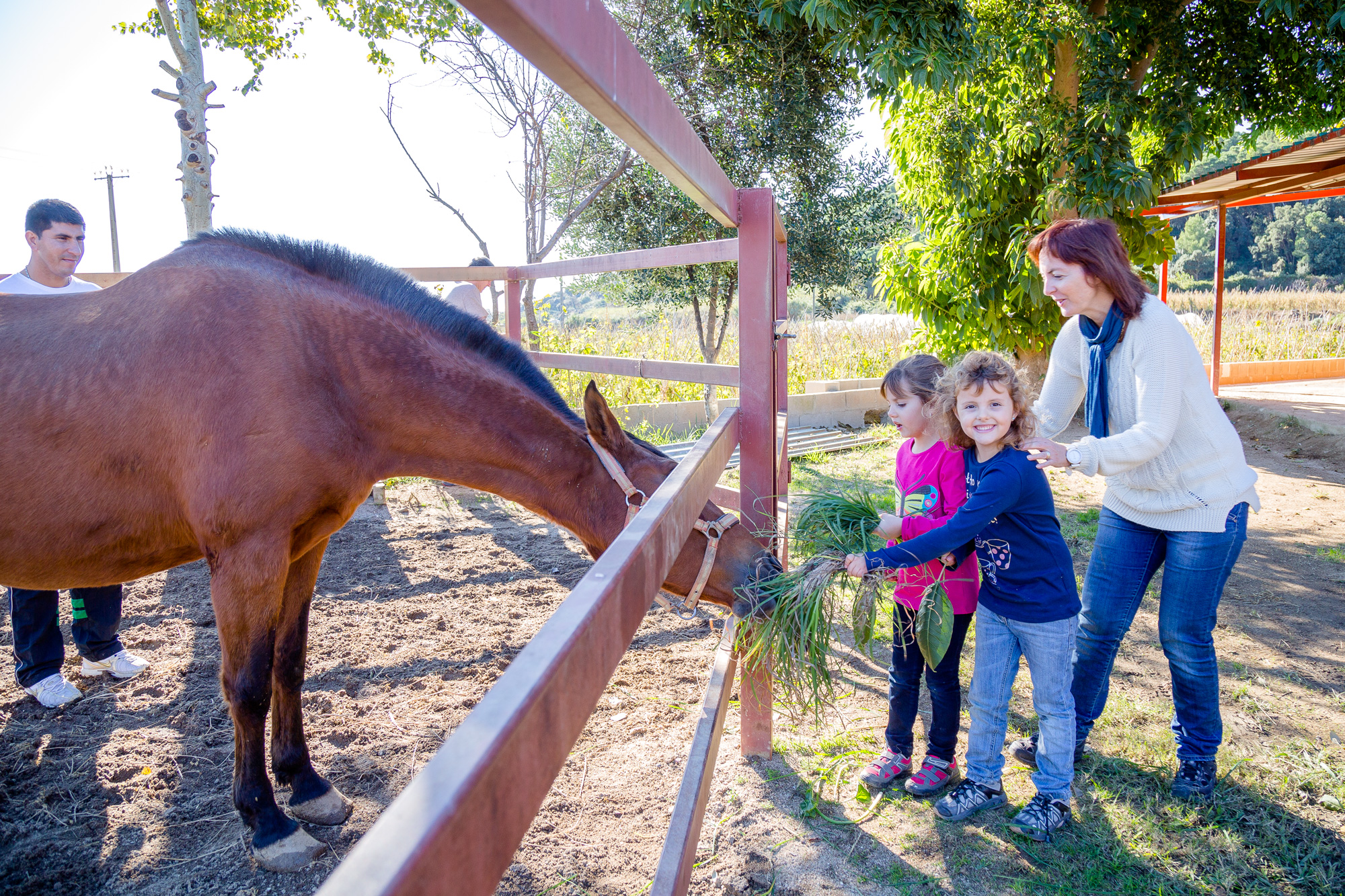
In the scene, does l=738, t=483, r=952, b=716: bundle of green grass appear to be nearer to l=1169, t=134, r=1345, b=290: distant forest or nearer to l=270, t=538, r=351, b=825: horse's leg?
l=270, t=538, r=351, b=825: horse's leg

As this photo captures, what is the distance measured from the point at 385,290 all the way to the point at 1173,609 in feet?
10.0

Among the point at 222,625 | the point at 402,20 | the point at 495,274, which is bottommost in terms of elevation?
the point at 222,625

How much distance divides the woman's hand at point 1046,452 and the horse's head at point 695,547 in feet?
2.90

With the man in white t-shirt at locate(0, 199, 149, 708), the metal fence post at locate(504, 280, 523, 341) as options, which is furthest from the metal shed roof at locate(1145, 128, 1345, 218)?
the man in white t-shirt at locate(0, 199, 149, 708)

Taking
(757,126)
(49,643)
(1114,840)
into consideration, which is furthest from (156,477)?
(757,126)

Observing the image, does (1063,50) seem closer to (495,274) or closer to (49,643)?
(495,274)

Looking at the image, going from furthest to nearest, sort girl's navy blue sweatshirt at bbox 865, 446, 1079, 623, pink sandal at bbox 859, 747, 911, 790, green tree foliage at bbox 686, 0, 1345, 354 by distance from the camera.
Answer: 1. green tree foliage at bbox 686, 0, 1345, 354
2. pink sandal at bbox 859, 747, 911, 790
3. girl's navy blue sweatshirt at bbox 865, 446, 1079, 623

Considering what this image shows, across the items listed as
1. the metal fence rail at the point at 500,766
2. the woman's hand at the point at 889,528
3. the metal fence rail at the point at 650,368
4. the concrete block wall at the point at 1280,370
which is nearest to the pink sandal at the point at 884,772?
the woman's hand at the point at 889,528

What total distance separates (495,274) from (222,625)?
359 cm

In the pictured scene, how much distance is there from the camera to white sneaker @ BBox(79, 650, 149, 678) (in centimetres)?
357

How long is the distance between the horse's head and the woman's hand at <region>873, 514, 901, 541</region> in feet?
1.37

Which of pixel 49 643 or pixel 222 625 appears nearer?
pixel 222 625

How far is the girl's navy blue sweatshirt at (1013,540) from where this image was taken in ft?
7.48

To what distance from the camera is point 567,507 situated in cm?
245
